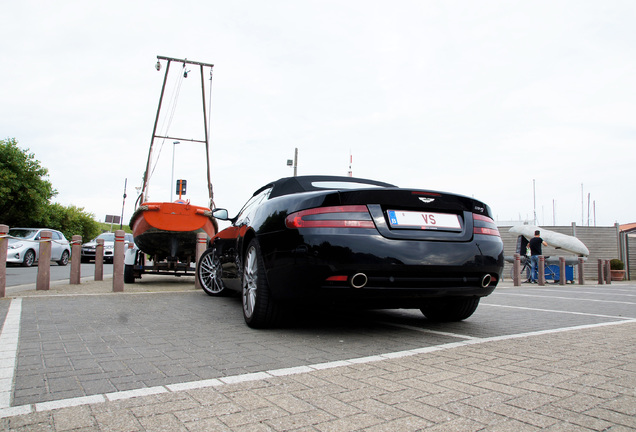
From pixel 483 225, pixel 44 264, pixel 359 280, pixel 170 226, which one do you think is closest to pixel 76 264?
pixel 44 264

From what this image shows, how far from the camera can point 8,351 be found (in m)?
3.28

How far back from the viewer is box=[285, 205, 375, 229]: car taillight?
356 cm

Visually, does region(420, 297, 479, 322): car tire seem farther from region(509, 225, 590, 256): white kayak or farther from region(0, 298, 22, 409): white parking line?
region(509, 225, 590, 256): white kayak

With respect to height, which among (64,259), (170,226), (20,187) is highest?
(20,187)

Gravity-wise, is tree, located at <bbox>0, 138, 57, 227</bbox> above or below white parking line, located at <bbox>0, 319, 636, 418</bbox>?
above

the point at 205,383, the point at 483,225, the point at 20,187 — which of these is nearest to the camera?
the point at 205,383

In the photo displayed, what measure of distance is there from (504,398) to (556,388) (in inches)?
14.3

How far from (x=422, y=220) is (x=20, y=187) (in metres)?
32.9

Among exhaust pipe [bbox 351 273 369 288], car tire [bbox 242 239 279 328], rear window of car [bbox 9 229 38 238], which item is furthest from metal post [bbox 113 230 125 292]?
rear window of car [bbox 9 229 38 238]

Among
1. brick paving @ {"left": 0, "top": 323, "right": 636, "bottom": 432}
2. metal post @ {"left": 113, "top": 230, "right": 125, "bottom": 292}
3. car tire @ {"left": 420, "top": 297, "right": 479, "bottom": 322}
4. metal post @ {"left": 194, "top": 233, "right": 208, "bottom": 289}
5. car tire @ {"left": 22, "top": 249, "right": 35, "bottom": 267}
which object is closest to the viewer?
brick paving @ {"left": 0, "top": 323, "right": 636, "bottom": 432}

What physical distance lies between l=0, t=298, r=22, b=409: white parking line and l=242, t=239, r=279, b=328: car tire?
175cm

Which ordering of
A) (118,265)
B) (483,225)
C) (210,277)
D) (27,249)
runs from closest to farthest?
(483,225), (210,277), (118,265), (27,249)

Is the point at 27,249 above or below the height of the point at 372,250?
below

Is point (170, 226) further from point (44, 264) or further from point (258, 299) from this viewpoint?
point (258, 299)
